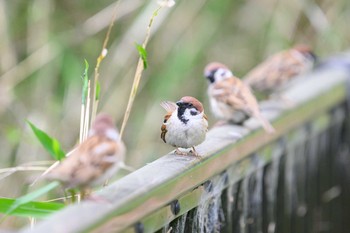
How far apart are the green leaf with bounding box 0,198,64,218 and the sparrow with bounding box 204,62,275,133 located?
55.2 inches

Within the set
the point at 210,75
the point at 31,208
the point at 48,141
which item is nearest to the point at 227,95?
the point at 210,75

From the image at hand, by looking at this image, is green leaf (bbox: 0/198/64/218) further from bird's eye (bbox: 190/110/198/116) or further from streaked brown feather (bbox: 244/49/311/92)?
streaked brown feather (bbox: 244/49/311/92)

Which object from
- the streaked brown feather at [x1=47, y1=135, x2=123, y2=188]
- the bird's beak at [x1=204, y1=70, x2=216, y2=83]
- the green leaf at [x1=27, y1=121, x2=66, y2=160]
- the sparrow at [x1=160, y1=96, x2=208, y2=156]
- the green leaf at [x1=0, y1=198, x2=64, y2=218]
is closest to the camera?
the streaked brown feather at [x1=47, y1=135, x2=123, y2=188]

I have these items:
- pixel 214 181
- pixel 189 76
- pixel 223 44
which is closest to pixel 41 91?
pixel 189 76

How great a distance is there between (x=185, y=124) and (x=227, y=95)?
1.09m

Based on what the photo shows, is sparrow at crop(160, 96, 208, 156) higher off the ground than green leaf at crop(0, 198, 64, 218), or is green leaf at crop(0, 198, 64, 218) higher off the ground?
sparrow at crop(160, 96, 208, 156)

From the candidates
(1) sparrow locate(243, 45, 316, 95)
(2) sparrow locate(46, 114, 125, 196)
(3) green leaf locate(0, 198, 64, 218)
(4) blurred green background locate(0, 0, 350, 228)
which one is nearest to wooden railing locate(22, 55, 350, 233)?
(2) sparrow locate(46, 114, 125, 196)

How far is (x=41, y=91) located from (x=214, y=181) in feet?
6.98

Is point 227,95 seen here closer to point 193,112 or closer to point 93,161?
point 193,112

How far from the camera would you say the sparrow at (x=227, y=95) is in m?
3.57

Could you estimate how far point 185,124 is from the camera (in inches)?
111

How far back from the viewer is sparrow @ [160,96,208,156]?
2.76 metres

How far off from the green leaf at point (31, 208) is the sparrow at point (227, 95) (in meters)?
1.40

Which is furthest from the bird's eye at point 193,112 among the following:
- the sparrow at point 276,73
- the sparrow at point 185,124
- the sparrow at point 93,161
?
the sparrow at point 276,73
